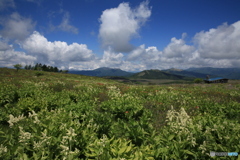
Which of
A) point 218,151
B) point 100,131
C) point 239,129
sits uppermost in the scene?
point 239,129

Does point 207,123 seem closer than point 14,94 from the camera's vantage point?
Yes

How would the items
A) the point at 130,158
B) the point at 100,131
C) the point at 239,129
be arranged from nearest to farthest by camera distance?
the point at 130,158, the point at 239,129, the point at 100,131

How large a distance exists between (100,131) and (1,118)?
4711 millimetres

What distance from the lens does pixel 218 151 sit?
10.6ft

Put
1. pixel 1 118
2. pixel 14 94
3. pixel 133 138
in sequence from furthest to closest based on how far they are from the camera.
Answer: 1. pixel 14 94
2. pixel 1 118
3. pixel 133 138

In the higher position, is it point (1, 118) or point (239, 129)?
point (239, 129)

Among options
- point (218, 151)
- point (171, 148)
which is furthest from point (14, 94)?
point (218, 151)

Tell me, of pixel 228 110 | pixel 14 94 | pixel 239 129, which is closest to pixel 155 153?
pixel 239 129

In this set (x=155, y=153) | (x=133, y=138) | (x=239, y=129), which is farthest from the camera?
(x=133, y=138)

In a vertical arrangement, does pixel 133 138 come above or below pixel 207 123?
below

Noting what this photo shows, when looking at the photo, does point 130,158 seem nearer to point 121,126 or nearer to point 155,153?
point 155,153

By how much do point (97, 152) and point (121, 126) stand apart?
1.75 meters

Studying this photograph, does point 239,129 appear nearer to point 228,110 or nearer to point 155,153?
point 155,153

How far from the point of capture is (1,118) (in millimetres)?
5699
